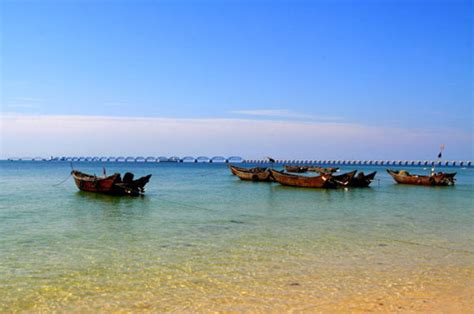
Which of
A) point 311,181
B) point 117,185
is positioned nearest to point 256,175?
point 311,181

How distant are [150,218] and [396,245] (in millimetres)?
8869

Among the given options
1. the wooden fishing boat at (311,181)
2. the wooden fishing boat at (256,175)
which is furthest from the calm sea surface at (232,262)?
the wooden fishing boat at (256,175)

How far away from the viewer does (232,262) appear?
927 cm

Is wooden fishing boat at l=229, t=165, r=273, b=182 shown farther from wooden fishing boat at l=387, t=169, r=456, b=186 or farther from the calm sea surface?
the calm sea surface

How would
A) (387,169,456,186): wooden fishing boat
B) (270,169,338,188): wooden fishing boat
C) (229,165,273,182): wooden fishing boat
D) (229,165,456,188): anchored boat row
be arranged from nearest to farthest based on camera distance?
(270,169,338,188): wooden fishing boat → (229,165,456,188): anchored boat row → (387,169,456,186): wooden fishing boat → (229,165,273,182): wooden fishing boat

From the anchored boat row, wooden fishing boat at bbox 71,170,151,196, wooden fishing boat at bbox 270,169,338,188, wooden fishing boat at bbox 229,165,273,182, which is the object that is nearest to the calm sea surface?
wooden fishing boat at bbox 71,170,151,196

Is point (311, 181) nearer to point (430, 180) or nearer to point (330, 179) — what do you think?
point (330, 179)

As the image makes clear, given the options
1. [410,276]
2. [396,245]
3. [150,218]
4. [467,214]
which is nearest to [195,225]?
[150,218]

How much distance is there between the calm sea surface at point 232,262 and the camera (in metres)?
6.85

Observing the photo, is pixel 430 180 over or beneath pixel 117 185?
beneath

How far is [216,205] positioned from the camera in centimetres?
2159

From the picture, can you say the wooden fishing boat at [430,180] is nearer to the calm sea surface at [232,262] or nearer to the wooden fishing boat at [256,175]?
the wooden fishing boat at [256,175]

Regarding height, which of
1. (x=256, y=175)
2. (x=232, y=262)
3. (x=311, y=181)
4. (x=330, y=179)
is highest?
(x=330, y=179)

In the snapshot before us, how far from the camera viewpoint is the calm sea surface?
685cm
